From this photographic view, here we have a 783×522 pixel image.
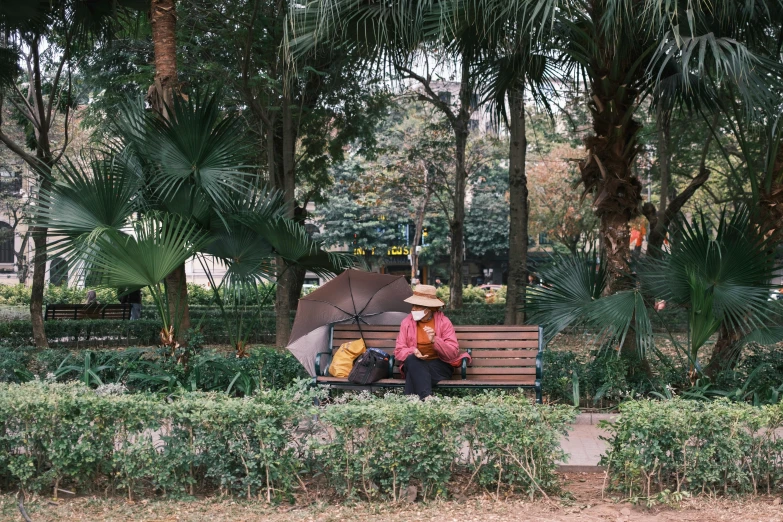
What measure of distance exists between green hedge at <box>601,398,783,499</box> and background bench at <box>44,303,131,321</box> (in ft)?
50.1

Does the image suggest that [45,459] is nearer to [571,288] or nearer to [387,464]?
[387,464]

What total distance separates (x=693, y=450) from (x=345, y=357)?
3.71 m

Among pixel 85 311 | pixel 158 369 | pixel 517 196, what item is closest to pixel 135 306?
pixel 85 311

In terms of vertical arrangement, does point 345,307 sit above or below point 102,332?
above

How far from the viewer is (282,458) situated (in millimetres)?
5395

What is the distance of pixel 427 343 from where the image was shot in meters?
7.85

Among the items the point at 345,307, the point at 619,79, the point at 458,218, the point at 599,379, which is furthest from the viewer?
the point at 458,218

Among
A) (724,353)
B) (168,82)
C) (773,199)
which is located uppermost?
(168,82)

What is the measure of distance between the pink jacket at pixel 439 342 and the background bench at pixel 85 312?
12396mm

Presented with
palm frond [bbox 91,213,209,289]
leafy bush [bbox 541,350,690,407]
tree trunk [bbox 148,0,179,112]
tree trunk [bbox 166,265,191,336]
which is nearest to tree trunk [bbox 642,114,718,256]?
leafy bush [bbox 541,350,690,407]

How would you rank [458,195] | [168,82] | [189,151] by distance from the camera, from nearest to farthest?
[189,151], [168,82], [458,195]

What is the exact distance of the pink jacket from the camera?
25.3ft

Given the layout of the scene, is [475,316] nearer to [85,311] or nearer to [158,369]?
[85,311]

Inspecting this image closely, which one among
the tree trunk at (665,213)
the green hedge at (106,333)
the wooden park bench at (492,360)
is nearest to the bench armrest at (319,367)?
the wooden park bench at (492,360)
